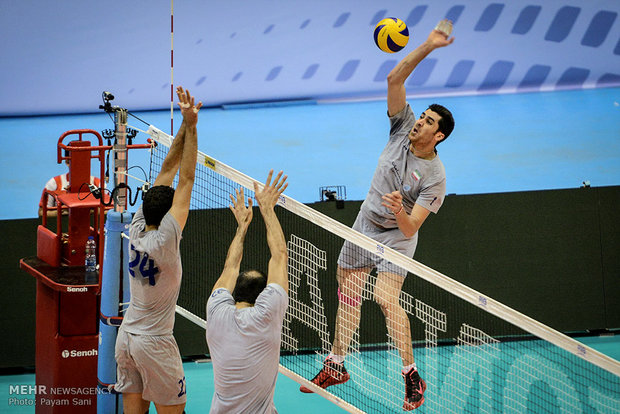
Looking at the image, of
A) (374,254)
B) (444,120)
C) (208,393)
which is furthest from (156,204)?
(208,393)

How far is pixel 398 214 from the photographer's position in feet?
19.9

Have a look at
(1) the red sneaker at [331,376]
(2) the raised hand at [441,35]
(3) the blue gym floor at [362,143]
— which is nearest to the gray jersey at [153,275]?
(1) the red sneaker at [331,376]

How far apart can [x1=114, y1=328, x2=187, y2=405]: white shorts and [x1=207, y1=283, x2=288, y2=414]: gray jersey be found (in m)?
1.13

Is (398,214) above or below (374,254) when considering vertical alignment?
above

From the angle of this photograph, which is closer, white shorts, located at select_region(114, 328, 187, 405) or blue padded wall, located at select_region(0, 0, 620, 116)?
white shorts, located at select_region(114, 328, 187, 405)

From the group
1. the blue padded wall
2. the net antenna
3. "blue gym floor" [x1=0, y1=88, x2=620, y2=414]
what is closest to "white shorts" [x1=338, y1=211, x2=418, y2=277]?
the net antenna

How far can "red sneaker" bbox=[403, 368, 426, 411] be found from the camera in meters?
6.34

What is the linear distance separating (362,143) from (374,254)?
9837 millimetres

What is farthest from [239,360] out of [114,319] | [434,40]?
[434,40]

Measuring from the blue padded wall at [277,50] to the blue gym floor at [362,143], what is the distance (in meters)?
0.49

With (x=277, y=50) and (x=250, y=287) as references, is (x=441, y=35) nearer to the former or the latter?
(x=250, y=287)

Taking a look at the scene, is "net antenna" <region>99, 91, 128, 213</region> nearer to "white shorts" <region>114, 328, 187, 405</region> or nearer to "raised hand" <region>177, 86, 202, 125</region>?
→ "raised hand" <region>177, 86, 202, 125</region>

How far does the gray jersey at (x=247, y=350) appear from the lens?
4680 mm

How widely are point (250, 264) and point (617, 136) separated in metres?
11.4
